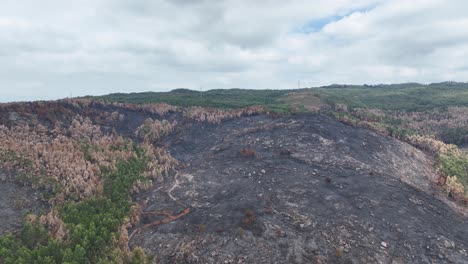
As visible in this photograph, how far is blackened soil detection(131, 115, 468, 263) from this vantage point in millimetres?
14648

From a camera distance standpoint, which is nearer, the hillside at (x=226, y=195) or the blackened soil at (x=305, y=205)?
the hillside at (x=226, y=195)

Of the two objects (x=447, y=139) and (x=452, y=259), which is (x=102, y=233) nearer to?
(x=452, y=259)

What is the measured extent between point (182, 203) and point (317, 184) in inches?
306

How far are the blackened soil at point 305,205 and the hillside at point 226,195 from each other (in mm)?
70

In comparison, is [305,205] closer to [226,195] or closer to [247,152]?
[226,195]

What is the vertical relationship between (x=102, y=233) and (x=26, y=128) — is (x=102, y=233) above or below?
below

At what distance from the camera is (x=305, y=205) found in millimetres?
17984

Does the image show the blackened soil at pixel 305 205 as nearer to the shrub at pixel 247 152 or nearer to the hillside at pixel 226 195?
the hillside at pixel 226 195

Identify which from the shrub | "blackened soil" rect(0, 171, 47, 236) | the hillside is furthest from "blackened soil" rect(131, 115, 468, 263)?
"blackened soil" rect(0, 171, 47, 236)

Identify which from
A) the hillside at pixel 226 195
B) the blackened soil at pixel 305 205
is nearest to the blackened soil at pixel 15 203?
the hillside at pixel 226 195

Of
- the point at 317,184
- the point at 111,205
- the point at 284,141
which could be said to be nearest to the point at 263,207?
the point at 317,184

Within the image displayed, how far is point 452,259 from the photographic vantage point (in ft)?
48.4

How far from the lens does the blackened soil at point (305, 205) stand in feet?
48.1

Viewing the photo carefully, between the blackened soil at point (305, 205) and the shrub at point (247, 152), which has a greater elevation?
the shrub at point (247, 152)
